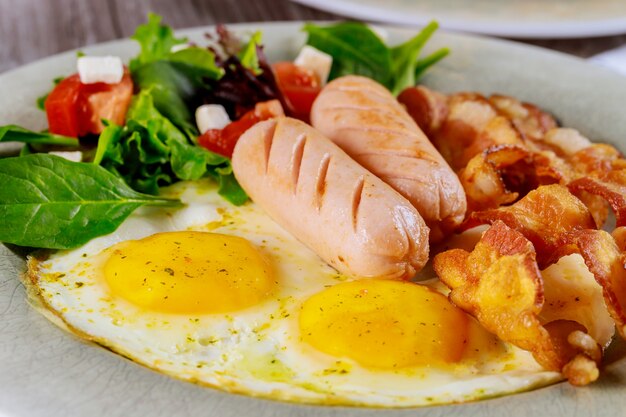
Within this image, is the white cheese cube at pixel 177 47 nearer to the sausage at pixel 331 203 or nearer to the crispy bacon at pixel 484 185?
the sausage at pixel 331 203

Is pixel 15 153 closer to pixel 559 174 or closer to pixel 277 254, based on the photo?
pixel 277 254

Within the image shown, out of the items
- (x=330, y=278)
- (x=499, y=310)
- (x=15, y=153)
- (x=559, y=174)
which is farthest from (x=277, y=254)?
(x=15, y=153)

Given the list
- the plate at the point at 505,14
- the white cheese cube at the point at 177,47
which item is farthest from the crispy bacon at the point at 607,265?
the plate at the point at 505,14

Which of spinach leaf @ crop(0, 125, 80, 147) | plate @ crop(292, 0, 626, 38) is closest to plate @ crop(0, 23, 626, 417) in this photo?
spinach leaf @ crop(0, 125, 80, 147)

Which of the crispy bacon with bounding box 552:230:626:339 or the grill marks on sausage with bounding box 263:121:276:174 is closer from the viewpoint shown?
the crispy bacon with bounding box 552:230:626:339

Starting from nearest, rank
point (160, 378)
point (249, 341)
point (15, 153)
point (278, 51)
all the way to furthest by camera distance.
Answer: point (160, 378) → point (249, 341) → point (15, 153) → point (278, 51)

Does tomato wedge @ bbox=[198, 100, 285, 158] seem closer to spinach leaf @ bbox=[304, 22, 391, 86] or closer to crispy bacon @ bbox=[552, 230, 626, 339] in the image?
Answer: spinach leaf @ bbox=[304, 22, 391, 86]
